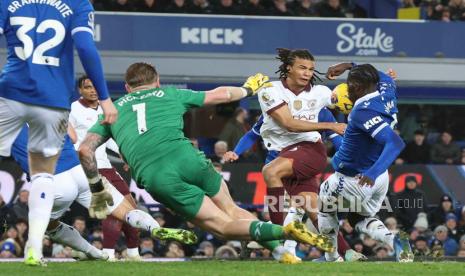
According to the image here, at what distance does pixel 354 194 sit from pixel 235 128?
28.3 ft

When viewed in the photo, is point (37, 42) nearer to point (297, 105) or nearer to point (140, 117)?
point (140, 117)

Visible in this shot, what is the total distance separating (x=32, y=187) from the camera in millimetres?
10375

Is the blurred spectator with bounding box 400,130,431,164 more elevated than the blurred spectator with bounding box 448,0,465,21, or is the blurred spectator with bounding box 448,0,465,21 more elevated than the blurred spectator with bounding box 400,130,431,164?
the blurred spectator with bounding box 448,0,465,21

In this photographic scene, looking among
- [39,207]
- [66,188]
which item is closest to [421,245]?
[66,188]

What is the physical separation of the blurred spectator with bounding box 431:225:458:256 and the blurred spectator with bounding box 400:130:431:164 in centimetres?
249

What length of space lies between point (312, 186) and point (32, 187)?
4.20 metres

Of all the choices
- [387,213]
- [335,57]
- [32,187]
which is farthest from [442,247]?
[32,187]

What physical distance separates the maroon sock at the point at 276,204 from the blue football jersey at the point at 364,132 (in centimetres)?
75

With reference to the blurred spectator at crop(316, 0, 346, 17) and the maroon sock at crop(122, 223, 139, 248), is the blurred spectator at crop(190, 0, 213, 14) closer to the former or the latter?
the blurred spectator at crop(316, 0, 346, 17)

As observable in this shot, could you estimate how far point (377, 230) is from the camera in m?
12.8

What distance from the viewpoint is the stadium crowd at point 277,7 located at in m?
22.6

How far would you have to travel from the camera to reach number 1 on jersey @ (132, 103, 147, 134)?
34.6 ft

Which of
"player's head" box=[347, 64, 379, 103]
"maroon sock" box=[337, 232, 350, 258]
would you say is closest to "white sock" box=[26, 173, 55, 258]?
Answer: "player's head" box=[347, 64, 379, 103]

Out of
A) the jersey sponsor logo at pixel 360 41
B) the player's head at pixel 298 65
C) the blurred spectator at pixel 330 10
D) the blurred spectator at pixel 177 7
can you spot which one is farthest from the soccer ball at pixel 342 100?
the blurred spectator at pixel 330 10
